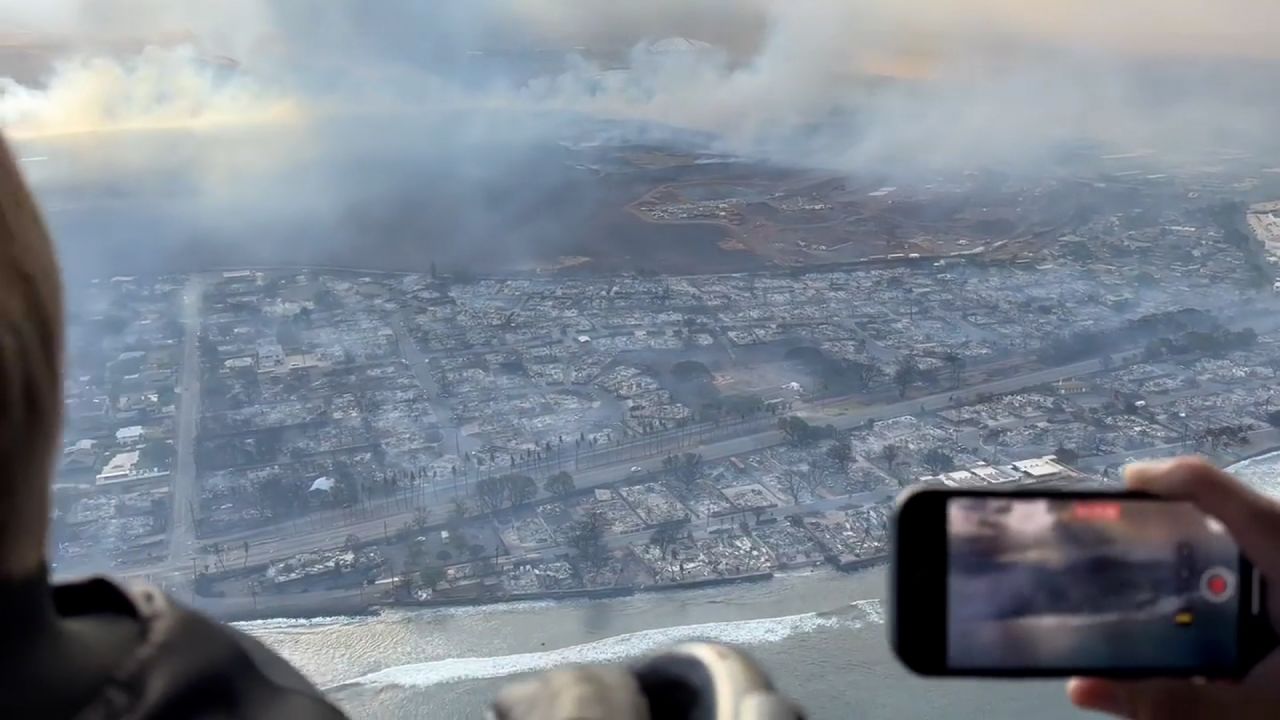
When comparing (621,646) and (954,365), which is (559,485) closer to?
(621,646)

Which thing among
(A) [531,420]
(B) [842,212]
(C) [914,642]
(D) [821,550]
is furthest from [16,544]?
(B) [842,212]

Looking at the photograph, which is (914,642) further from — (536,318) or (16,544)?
(536,318)

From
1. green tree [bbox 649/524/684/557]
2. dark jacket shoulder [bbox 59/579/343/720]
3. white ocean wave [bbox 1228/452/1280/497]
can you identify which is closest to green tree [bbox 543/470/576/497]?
green tree [bbox 649/524/684/557]

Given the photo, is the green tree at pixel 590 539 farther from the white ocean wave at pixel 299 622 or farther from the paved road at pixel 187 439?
the paved road at pixel 187 439

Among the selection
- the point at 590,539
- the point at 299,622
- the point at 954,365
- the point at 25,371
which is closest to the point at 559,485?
the point at 590,539

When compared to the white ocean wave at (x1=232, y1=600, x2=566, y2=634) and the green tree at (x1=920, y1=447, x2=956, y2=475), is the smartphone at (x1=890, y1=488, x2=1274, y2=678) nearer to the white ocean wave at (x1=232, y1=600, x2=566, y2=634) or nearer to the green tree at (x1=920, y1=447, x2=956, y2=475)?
the white ocean wave at (x1=232, y1=600, x2=566, y2=634)

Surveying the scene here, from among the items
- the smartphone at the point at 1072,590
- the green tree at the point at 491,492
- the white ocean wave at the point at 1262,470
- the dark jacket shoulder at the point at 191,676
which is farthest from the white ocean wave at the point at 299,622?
the white ocean wave at the point at 1262,470
